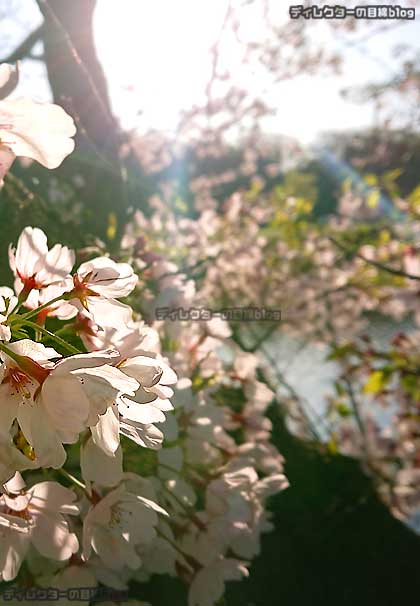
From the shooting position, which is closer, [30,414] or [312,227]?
[30,414]

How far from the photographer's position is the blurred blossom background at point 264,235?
63cm

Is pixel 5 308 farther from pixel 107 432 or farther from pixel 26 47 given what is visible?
pixel 26 47

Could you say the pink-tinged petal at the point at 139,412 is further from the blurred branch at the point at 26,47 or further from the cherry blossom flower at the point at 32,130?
the blurred branch at the point at 26,47

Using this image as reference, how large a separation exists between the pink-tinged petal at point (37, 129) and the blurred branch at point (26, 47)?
33 centimetres

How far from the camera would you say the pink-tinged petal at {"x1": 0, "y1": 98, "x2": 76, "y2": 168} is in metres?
0.33

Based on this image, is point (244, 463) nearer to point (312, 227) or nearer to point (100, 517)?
point (100, 517)

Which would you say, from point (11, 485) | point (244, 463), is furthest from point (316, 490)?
point (11, 485)

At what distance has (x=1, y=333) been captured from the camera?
0.90 ft

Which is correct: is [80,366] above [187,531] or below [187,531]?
above

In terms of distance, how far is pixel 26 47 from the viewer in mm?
647

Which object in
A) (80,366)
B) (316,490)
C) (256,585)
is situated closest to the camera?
(80,366)

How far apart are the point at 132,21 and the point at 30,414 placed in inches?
19.9

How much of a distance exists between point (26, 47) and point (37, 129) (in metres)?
0.36

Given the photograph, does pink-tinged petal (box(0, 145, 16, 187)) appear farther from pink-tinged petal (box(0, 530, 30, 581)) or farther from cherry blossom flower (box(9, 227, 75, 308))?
pink-tinged petal (box(0, 530, 30, 581))
